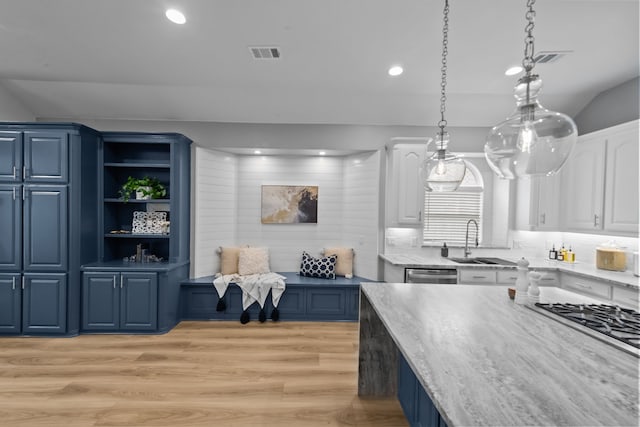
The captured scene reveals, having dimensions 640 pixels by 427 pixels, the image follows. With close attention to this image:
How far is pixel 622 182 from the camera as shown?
3041 mm

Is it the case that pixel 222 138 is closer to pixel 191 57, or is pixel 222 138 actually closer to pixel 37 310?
pixel 191 57

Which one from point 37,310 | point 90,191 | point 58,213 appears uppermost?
point 90,191

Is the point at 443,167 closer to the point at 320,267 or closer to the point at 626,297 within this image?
the point at 626,297

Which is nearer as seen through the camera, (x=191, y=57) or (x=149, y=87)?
(x=191, y=57)

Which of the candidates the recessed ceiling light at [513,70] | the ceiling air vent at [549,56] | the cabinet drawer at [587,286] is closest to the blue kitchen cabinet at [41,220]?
the recessed ceiling light at [513,70]

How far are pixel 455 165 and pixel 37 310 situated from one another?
4581 millimetres

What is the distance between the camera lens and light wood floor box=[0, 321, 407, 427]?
7.33ft

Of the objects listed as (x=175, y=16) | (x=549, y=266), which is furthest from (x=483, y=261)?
(x=175, y=16)

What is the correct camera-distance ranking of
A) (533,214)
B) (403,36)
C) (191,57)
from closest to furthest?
(403,36)
(191,57)
(533,214)

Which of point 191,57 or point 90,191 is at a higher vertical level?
point 191,57

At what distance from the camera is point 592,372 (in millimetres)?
1097

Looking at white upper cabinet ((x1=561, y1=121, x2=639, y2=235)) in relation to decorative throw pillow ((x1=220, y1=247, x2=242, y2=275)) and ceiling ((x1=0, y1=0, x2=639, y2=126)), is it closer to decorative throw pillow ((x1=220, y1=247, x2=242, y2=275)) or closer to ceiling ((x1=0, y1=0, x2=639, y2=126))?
ceiling ((x1=0, y1=0, x2=639, y2=126))

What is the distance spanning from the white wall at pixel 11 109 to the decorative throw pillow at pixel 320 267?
4147mm

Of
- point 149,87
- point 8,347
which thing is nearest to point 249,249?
point 149,87
